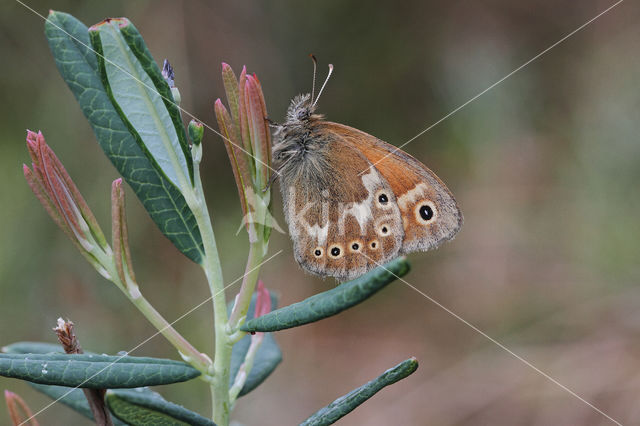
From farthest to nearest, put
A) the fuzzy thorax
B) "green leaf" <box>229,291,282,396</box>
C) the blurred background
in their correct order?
the blurred background → the fuzzy thorax → "green leaf" <box>229,291,282,396</box>

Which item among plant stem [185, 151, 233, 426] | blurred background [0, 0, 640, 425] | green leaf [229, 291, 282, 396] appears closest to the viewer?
plant stem [185, 151, 233, 426]

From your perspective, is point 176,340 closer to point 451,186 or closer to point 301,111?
point 301,111

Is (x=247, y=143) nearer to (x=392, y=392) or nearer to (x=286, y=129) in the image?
(x=286, y=129)

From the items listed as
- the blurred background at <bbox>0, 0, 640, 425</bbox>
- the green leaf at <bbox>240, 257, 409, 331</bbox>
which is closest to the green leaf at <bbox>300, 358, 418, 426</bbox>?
the green leaf at <bbox>240, 257, 409, 331</bbox>

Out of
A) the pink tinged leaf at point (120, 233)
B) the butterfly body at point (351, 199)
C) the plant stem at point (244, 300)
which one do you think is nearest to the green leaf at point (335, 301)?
the plant stem at point (244, 300)

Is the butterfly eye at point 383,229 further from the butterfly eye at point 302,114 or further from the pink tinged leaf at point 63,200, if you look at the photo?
the pink tinged leaf at point 63,200

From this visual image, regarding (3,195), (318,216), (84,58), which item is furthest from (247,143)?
(3,195)

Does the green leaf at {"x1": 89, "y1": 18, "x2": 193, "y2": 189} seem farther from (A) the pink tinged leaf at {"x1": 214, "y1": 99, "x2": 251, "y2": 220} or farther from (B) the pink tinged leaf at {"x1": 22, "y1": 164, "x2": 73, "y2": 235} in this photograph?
(B) the pink tinged leaf at {"x1": 22, "y1": 164, "x2": 73, "y2": 235}

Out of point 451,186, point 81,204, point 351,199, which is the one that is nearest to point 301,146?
point 351,199
